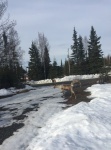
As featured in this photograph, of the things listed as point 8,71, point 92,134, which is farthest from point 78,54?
point 92,134

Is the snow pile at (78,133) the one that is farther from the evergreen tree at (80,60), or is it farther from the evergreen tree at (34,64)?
the evergreen tree at (34,64)

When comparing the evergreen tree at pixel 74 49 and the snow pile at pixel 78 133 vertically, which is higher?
the evergreen tree at pixel 74 49

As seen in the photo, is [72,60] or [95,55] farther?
[72,60]

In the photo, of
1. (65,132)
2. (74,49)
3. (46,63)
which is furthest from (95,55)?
(65,132)

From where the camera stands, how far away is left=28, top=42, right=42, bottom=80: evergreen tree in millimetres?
78575

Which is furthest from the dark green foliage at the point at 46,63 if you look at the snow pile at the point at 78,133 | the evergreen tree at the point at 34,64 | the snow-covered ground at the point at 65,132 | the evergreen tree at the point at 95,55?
the snow pile at the point at 78,133

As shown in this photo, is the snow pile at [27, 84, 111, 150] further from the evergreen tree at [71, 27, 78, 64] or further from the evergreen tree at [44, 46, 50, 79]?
the evergreen tree at [71, 27, 78, 64]

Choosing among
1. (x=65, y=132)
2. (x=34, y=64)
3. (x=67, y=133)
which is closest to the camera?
(x=67, y=133)

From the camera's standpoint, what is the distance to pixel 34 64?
263 ft

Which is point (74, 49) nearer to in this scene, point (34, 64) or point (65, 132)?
point (34, 64)

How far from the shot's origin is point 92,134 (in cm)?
1017

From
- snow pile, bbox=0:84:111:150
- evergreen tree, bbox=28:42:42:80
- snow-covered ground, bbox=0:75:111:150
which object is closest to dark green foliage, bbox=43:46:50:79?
evergreen tree, bbox=28:42:42:80

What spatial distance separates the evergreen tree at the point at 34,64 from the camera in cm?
7857

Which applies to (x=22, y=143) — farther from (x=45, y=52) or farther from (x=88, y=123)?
(x=45, y=52)
